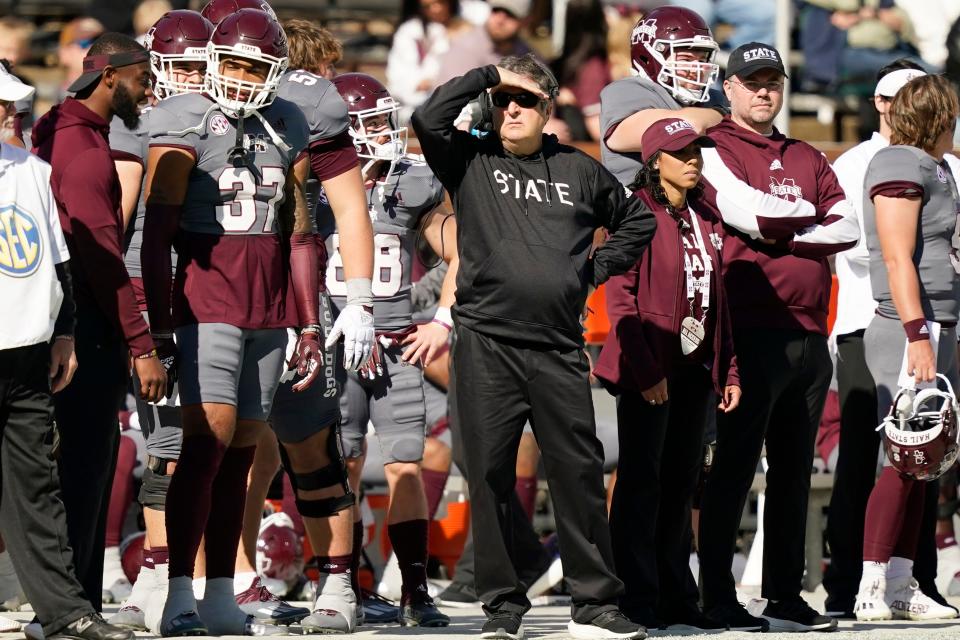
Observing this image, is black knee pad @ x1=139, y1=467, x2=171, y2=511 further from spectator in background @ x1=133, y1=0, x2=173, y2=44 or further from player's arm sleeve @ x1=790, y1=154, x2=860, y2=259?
spectator in background @ x1=133, y1=0, x2=173, y2=44

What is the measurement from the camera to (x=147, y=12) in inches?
443

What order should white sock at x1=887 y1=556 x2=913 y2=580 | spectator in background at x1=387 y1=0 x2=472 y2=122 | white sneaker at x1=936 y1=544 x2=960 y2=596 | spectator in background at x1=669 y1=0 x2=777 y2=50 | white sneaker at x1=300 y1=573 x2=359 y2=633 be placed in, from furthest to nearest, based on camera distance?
1. spectator in background at x1=387 y1=0 x2=472 y2=122
2. spectator in background at x1=669 y1=0 x2=777 y2=50
3. white sneaker at x1=936 y1=544 x2=960 y2=596
4. white sock at x1=887 y1=556 x2=913 y2=580
5. white sneaker at x1=300 y1=573 x2=359 y2=633

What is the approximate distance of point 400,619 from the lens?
7.19 meters

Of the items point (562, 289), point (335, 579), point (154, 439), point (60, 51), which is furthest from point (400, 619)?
point (60, 51)

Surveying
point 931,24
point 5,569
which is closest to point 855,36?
point 931,24

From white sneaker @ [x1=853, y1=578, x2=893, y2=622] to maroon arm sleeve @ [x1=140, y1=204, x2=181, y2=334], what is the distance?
3.08m

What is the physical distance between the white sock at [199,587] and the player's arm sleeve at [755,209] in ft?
7.46

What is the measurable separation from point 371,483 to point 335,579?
258cm

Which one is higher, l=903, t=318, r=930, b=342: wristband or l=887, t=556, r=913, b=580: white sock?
l=903, t=318, r=930, b=342: wristband

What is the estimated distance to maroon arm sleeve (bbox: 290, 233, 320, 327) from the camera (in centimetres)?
630

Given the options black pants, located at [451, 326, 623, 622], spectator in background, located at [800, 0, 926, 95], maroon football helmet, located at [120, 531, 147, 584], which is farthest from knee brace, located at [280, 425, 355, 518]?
spectator in background, located at [800, 0, 926, 95]

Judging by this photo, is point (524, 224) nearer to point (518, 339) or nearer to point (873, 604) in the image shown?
point (518, 339)

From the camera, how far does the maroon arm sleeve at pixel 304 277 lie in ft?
20.7

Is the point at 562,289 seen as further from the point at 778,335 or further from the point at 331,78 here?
the point at 331,78
